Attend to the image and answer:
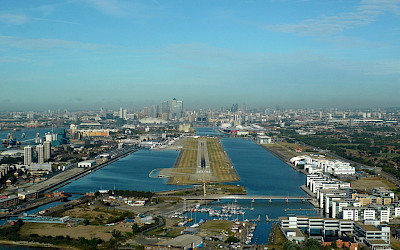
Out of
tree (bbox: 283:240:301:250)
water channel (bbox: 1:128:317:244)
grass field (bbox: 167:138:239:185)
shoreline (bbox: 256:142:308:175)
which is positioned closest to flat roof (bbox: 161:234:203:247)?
water channel (bbox: 1:128:317:244)

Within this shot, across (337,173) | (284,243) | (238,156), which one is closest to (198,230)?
(284,243)

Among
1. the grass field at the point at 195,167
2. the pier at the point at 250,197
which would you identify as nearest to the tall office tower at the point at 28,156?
the grass field at the point at 195,167

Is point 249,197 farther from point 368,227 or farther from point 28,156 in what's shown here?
point 28,156

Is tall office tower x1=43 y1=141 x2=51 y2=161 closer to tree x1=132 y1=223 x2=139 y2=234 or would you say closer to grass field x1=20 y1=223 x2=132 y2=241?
grass field x1=20 y1=223 x2=132 y2=241

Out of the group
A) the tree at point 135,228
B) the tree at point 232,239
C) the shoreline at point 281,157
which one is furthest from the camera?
the shoreline at point 281,157

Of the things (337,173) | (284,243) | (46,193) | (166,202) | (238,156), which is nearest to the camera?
(284,243)

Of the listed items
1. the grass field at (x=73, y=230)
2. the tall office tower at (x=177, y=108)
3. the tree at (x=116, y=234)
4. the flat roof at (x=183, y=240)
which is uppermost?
the tall office tower at (x=177, y=108)

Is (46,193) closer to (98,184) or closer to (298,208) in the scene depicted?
(98,184)

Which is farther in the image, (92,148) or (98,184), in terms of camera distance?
(92,148)

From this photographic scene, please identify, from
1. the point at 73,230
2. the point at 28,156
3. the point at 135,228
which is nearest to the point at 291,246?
the point at 135,228

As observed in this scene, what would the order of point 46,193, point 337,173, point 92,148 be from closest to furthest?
1. point 46,193
2. point 337,173
3. point 92,148

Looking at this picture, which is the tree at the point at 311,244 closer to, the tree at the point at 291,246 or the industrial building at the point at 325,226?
the tree at the point at 291,246
